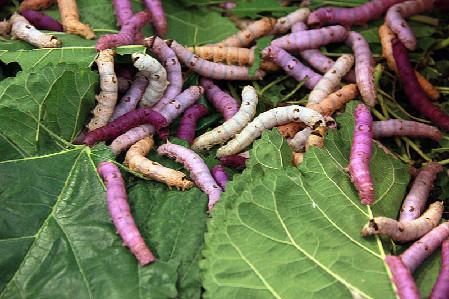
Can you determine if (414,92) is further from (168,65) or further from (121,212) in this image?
(121,212)

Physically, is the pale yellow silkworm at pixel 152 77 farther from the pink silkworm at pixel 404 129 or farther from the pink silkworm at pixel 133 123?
the pink silkworm at pixel 404 129

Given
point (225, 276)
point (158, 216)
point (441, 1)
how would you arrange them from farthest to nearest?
1. point (441, 1)
2. point (158, 216)
3. point (225, 276)

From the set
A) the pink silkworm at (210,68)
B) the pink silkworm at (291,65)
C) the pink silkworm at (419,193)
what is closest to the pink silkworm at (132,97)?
the pink silkworm at (210,68)

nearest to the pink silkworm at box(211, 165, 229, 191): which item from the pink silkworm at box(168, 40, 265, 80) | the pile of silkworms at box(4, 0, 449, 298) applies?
the pile of silkworms at box(4, 0, 449, 298)

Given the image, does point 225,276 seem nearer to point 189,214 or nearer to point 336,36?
point 189,214

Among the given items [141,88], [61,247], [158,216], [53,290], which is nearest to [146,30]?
[141,88]
